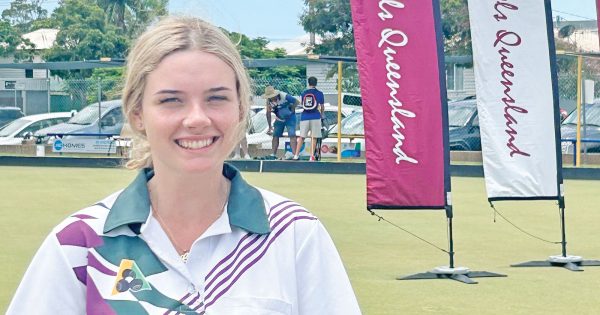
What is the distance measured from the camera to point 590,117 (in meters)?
27.0

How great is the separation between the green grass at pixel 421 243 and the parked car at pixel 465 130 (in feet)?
16.7

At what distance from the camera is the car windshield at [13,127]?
31391mm

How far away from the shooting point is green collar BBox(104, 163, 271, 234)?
2697mm

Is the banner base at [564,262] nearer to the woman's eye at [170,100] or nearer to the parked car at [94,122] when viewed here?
the woman's eye at [170,100]

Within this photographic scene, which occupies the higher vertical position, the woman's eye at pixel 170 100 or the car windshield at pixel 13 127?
the car windshield at pixel 13 127

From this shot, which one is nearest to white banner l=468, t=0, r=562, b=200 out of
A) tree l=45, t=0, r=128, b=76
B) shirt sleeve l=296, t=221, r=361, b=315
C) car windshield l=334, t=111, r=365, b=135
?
shirt sleeve l=296, t=221, r=361, b=315

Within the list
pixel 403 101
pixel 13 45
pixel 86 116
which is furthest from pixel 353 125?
pixel 13 45

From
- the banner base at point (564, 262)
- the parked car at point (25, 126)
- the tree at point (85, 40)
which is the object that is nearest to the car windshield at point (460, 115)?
the parked car at point (25, 126)

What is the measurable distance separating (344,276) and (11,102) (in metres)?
37.4

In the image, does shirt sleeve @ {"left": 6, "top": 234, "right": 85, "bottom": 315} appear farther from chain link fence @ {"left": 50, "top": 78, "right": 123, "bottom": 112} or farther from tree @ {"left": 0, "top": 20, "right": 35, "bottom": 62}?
tree @ {"left": 0, "top": 20, "right": 35, "bottom": 62}

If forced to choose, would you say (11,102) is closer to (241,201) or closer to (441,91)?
(441,91)

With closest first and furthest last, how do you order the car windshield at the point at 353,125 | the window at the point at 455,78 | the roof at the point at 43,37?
the car windshield at the point at 353,125
the window at the point at 455,78
the roof at the point at 43,37

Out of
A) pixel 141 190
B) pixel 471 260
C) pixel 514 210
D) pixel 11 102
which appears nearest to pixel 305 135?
pixel 514 210

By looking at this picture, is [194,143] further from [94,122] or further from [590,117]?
[94,122]
